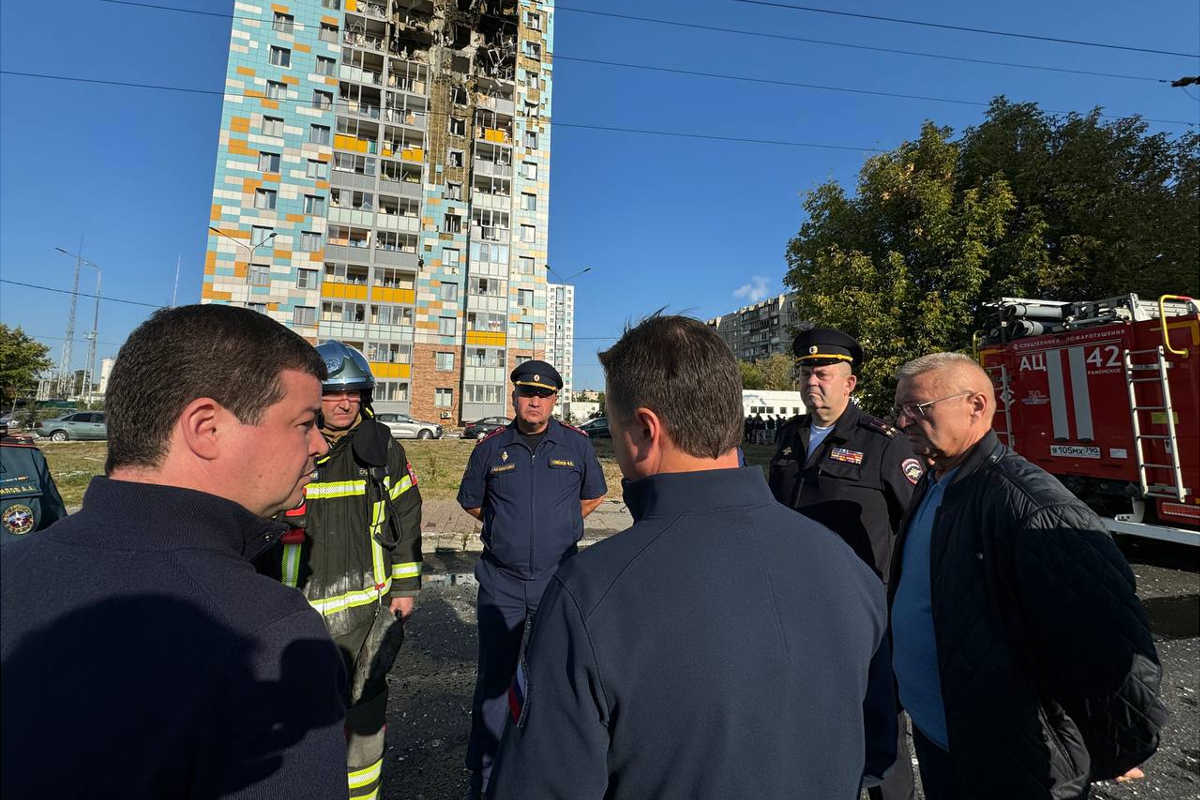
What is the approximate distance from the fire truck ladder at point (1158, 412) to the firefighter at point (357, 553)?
802cm

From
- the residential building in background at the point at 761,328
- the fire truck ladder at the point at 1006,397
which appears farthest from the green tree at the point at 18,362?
the residential building in background at the point at 761,328

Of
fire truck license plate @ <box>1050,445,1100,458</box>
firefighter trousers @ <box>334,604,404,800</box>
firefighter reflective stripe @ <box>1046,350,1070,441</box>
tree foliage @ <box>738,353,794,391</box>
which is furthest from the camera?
tree foliage @ <box>738,353,794,391</box>

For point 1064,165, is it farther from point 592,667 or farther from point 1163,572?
point 592,667

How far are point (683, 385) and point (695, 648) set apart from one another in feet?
1.75

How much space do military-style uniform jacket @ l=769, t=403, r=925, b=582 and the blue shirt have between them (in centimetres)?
58

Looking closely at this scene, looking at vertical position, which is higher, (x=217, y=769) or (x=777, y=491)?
(x=777, y=491)

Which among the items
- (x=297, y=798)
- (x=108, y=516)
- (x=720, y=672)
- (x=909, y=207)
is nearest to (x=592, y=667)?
(x=720, y=672)

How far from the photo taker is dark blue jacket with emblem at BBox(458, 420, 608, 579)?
3.25 meters

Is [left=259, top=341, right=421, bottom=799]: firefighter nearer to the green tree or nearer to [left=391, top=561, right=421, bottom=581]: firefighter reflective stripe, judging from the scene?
[left=391, top=561, right=421, bottom=581]: firefighter reflective stripe

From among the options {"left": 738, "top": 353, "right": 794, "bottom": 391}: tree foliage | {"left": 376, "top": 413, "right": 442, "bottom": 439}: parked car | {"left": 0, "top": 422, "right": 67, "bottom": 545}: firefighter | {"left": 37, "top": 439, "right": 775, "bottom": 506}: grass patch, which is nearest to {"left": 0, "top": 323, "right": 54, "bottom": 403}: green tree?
{"left": 37, "top": 439, "right": 775, "bottom": 506}: grass patch

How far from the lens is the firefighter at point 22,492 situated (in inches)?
128

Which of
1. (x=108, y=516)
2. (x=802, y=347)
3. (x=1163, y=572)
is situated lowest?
(x=1163, y=572)

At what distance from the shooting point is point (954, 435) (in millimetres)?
2152

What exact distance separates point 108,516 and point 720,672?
1.09 m
